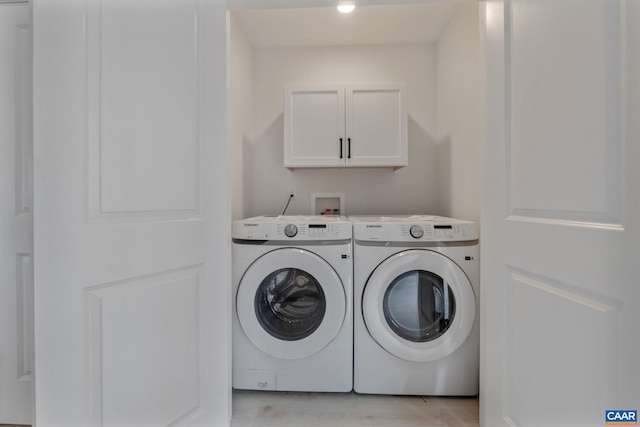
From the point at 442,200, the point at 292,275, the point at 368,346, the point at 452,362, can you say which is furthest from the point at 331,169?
the point at 452,362

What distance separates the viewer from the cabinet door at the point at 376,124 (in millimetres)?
1882

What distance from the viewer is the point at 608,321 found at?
2.21 ft

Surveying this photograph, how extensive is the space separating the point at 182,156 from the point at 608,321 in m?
1.31

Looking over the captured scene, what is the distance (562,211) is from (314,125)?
1459 mm

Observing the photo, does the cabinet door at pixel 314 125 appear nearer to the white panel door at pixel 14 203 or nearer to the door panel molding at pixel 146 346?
the door panel molding at pixel 146 346

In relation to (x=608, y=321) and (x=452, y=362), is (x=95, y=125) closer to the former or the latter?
(x=608, y=321)

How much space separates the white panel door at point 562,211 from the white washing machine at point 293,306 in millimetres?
646

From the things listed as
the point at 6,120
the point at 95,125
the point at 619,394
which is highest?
the point at 6,120

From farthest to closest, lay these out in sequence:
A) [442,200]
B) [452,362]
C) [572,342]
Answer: [442,200], [452,362], [572,342]

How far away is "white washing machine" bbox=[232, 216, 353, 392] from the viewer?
4.58 feet

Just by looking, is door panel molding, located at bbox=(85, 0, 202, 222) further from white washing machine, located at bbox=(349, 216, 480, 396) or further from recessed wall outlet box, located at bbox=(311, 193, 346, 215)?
recessed wall outlet box, located at bbox=(311, 193, 346, 215)

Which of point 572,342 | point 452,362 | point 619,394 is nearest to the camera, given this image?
point 619,394

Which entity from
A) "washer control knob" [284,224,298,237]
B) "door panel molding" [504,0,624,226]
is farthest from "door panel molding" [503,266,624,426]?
"washer control knob" [284,224,298,237]

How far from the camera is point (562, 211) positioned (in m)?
0.79
